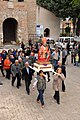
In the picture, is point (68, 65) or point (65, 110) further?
point (68, 65)

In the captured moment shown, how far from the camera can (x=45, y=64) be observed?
17.6 meters

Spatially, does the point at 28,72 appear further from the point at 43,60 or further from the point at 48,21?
the point at 48,21

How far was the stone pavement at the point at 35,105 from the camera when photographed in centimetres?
1255

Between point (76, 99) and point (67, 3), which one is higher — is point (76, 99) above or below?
below

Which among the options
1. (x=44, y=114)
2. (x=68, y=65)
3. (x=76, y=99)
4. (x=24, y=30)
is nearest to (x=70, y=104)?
(x=76, y=99)

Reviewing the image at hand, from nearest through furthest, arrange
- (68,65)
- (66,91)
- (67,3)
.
→ 1. (66,91)
2. (68,65)
3. (67,3)

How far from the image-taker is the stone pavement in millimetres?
12547

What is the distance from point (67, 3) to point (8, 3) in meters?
9.31

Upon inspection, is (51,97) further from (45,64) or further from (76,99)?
(45,64)

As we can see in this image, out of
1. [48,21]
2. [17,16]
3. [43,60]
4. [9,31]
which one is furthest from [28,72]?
[48,21]

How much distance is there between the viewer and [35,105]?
14000 millimetres

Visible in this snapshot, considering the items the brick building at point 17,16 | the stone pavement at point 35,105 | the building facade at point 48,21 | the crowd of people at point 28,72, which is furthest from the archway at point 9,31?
the stone pavement at point 35,105

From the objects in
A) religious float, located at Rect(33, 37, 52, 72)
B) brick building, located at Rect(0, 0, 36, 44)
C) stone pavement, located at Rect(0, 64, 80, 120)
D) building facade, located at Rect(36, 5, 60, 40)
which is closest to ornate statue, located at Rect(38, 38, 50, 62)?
religious float, located at Rect(33, 37, 52, 72)

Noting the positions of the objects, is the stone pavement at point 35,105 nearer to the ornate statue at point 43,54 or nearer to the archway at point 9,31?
the ornate statue at point 43,54
